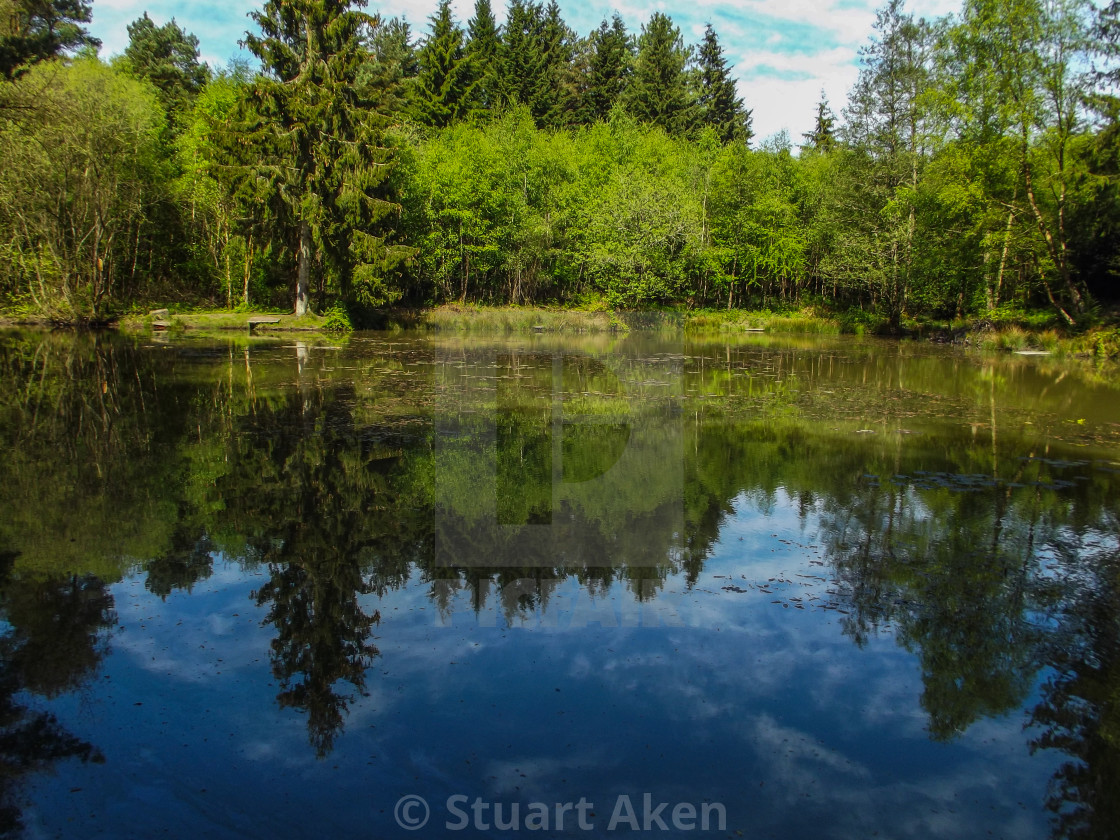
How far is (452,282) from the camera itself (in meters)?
41.7

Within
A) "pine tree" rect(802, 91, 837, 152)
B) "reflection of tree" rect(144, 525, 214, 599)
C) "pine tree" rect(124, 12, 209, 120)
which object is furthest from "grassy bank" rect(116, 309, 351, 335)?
"pine tree" rect(802, 91, 837, 152)

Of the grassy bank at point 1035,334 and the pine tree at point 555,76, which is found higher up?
the pine tree at point 555,76

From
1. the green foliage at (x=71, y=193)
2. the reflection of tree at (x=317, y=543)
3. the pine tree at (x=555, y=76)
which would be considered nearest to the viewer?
the reflection of tree at (x=317, y=543)

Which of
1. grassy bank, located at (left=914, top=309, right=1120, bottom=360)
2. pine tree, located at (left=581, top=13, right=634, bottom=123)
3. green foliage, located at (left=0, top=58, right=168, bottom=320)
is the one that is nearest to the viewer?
grassy bank, located at (left=914, top=309, right=1120, bottom=360)

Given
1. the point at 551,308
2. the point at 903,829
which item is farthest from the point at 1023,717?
the point at 551,308

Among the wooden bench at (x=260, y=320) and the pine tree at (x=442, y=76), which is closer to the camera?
the wooden bench at (x=260, y=320)

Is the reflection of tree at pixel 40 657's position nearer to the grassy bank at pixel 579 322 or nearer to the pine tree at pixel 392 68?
the grassy bank at pixel 579 322

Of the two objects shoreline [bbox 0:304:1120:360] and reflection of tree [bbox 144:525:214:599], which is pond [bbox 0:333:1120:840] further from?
shoreline [bbox 0:304:1120:360]

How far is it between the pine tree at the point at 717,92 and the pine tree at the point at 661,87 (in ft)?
12.0

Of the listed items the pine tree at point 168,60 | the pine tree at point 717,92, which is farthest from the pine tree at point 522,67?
the pine tree at point 168,60

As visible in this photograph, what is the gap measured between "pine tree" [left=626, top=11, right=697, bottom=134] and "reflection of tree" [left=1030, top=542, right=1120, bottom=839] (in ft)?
170

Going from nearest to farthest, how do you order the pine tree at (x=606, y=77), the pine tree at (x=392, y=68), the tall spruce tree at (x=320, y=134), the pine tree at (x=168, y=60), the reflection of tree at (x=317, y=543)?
the reflection of tree at (x=317, y=543), the tall spruce tree at (x=320, y=134), the pine tree at (x=392, y=68), the pine tree at (x=168, y=60), the pine tree at (x=606, y=77)

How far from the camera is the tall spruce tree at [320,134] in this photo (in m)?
28.8

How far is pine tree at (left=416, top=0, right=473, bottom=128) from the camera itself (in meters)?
46.1
